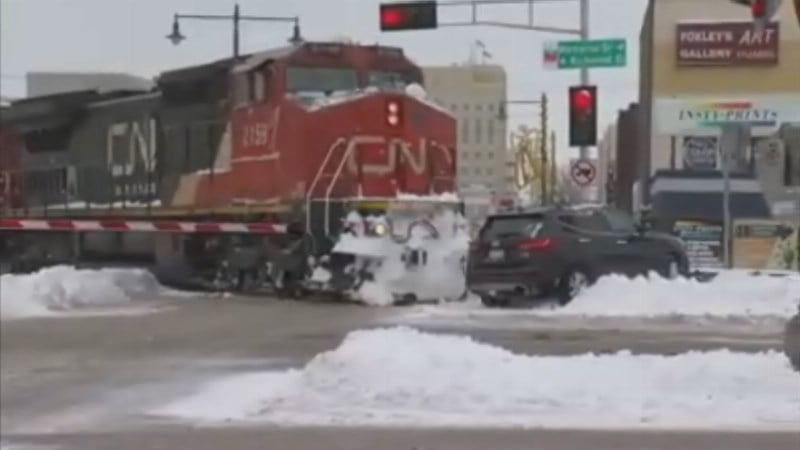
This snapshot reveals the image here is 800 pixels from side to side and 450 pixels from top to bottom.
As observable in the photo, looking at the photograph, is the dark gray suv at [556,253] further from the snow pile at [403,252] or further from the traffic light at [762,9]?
the traffic light at [762,9]

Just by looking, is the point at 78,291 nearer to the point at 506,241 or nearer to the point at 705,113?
the point at 506,241

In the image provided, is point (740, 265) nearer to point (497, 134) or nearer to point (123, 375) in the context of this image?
point (497, 134)

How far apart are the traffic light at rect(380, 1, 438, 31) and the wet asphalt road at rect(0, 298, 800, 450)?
3097mm

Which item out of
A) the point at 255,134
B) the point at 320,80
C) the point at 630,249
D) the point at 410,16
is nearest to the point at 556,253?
the point at 630,249

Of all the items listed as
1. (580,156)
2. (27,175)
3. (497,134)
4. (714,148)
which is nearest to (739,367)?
(497,134)

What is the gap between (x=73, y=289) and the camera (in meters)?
4.79

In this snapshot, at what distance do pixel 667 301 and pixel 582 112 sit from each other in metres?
5.35

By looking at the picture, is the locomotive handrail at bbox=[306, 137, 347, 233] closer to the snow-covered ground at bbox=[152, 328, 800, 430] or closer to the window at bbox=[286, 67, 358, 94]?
the window at bbox=[286, 67, 358, 94]

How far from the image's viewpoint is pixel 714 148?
3584 centimetres

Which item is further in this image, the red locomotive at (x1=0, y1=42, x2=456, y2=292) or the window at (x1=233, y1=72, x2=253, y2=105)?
the window at (x1=233, y1=72, x2=253, y2=105)

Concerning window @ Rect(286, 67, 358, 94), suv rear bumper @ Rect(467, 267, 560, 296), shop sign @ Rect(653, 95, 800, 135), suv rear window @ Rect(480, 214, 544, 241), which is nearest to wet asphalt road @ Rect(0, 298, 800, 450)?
suv rear bumper @ Rect(467, 267, 560, 296)

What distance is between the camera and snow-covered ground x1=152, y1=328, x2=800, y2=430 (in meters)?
10.1

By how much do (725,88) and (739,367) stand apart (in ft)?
95.4

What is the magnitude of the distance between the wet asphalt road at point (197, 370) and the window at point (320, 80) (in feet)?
18.1
